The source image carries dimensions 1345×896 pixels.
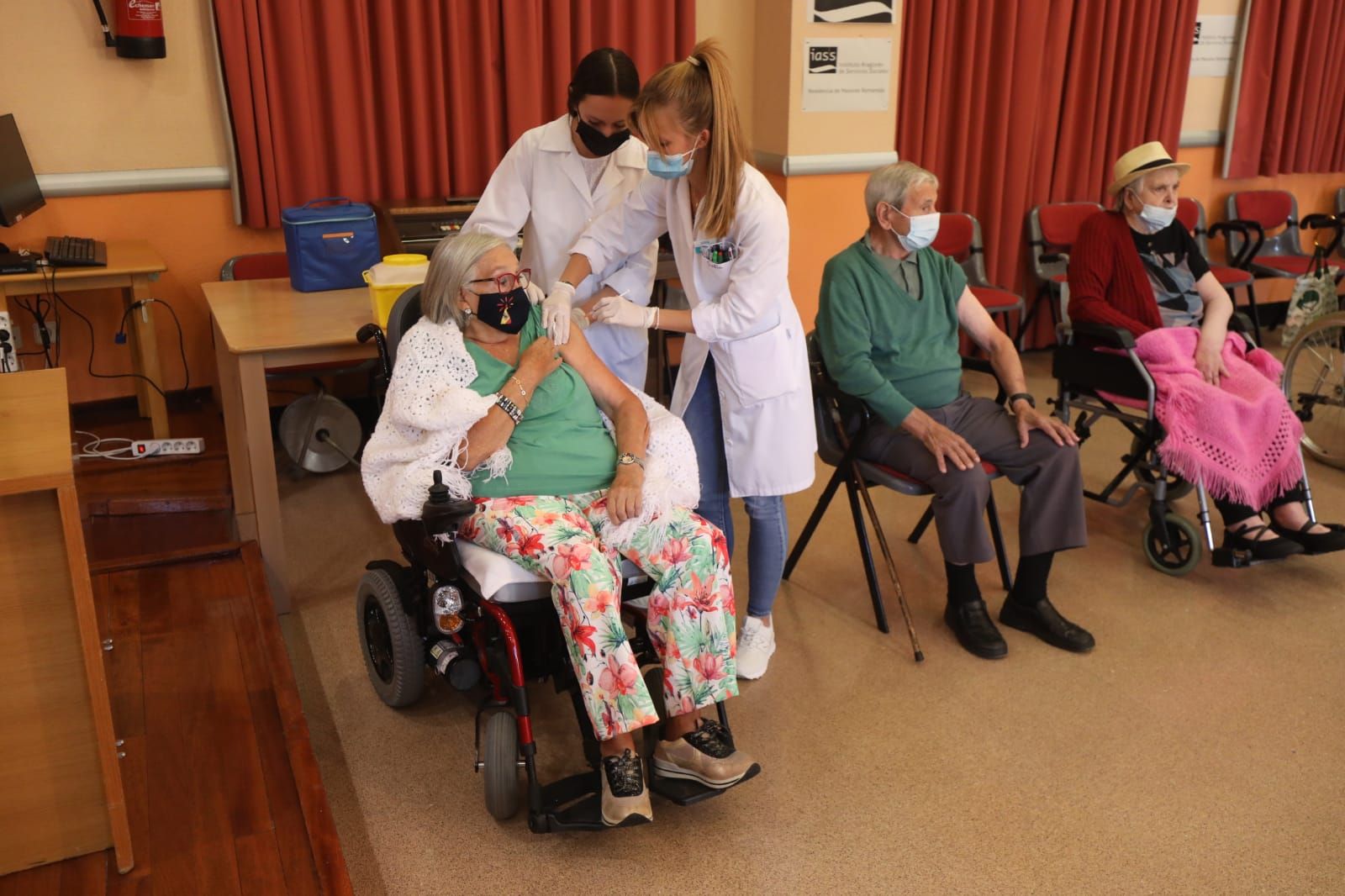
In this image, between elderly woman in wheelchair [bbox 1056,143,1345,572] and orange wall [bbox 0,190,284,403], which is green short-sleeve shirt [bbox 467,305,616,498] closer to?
elderly woman in wheelchair [bbox 1056,143,1345,572]

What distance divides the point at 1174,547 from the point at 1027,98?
2.64 meters

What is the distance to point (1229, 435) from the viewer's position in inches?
123

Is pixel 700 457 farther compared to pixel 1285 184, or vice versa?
pixel 1285 184

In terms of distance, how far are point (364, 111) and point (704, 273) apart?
88.7 inches

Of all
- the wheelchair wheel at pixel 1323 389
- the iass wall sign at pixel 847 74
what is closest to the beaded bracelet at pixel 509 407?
the wheelchair wheel at pixel 1323 389

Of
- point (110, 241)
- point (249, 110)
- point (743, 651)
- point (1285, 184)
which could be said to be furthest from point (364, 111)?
point (1285, 184)

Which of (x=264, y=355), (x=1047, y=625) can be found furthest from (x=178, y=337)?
(x=1047, y=625)

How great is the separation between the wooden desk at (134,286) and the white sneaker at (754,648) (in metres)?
2.18

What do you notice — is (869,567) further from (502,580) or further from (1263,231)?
(1263,231)

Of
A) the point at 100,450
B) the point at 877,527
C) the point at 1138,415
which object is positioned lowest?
the point at 100,450

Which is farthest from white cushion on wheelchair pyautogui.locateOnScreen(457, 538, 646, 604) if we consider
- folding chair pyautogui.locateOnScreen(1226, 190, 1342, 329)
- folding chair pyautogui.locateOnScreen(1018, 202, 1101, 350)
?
folding chair pyautogui.locateOnScreen(1226, 190, 1342, 329)

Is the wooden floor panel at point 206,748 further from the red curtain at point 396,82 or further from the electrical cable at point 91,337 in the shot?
the red curtain at point 396,82

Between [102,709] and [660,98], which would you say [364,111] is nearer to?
[660,98]

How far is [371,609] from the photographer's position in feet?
8.68
